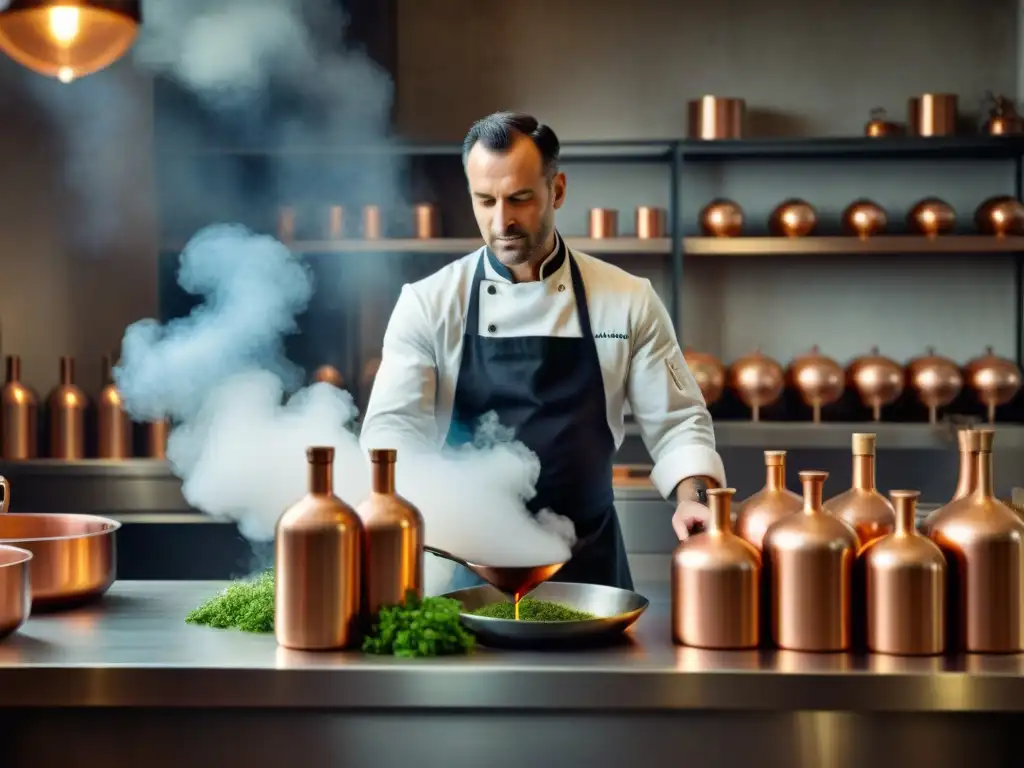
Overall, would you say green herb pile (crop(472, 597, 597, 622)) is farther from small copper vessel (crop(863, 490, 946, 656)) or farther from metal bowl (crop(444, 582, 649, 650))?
small copper vessel (crop(863, 490, 946, 656))

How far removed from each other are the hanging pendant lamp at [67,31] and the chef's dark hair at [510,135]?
740mm

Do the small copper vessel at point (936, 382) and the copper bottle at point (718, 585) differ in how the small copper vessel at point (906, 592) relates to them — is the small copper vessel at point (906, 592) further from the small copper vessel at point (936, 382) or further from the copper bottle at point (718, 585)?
the small copper vessel at point (936, 382)

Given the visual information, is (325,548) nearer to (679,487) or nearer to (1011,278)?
(679,487)

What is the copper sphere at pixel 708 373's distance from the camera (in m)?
4.45

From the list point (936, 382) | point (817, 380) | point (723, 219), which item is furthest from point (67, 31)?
point (936, 382)

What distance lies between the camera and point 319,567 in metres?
1.66

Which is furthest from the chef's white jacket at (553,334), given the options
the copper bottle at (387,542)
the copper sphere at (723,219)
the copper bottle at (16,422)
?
the copper bottle at (16,422)

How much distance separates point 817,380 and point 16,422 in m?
3.12

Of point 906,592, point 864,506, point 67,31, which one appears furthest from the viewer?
point 67,31

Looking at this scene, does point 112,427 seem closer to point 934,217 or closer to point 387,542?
point 387,542

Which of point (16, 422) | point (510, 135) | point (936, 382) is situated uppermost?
point (510, 135)

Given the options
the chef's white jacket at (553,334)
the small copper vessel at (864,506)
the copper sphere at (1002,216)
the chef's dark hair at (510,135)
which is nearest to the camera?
the small copper vessel at (864,506)

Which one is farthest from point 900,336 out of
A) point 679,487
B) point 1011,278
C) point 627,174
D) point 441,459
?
point 441,459

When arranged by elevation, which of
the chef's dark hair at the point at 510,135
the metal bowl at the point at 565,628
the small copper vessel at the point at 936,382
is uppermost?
the chef's dark hair at the point at 510,135
